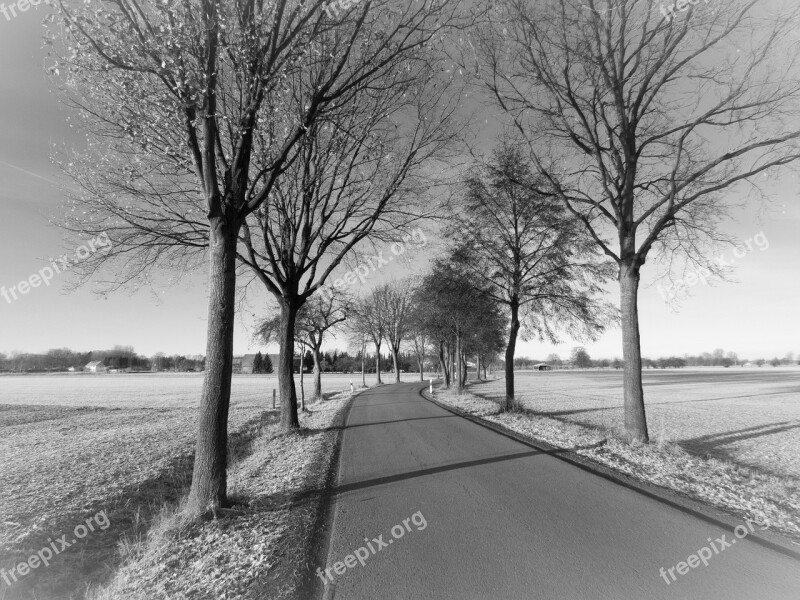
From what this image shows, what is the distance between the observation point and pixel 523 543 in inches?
159

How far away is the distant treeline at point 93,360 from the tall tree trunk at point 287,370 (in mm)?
108845

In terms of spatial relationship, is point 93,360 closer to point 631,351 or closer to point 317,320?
point 317,320

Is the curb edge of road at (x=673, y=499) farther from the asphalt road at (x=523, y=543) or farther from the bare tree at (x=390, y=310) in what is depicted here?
the bare tree at (x=390, y=310)

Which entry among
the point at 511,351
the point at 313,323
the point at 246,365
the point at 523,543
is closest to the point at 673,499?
the point at 523,543

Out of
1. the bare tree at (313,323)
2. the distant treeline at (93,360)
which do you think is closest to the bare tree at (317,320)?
the bare tree at (313,323)

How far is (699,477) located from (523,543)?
4220 millimetres

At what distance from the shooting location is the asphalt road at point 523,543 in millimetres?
3289

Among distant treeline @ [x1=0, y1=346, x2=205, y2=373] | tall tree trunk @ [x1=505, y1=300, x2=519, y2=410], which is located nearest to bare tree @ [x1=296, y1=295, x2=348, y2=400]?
tall tree trunk @ [x1=505, y1=300, x2=519, y2=410]

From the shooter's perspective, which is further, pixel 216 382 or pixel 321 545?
pixel 216 382

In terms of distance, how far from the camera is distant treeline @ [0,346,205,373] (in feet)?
392

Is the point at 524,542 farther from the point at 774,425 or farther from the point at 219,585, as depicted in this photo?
the point at 774,425

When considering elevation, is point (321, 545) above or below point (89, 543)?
above

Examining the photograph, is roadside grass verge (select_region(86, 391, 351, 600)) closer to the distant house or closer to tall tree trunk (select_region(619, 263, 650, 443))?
tall tree trunk (select_region(619, 263, 650, 443))

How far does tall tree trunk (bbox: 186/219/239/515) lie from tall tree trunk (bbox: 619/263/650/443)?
28.3ft
